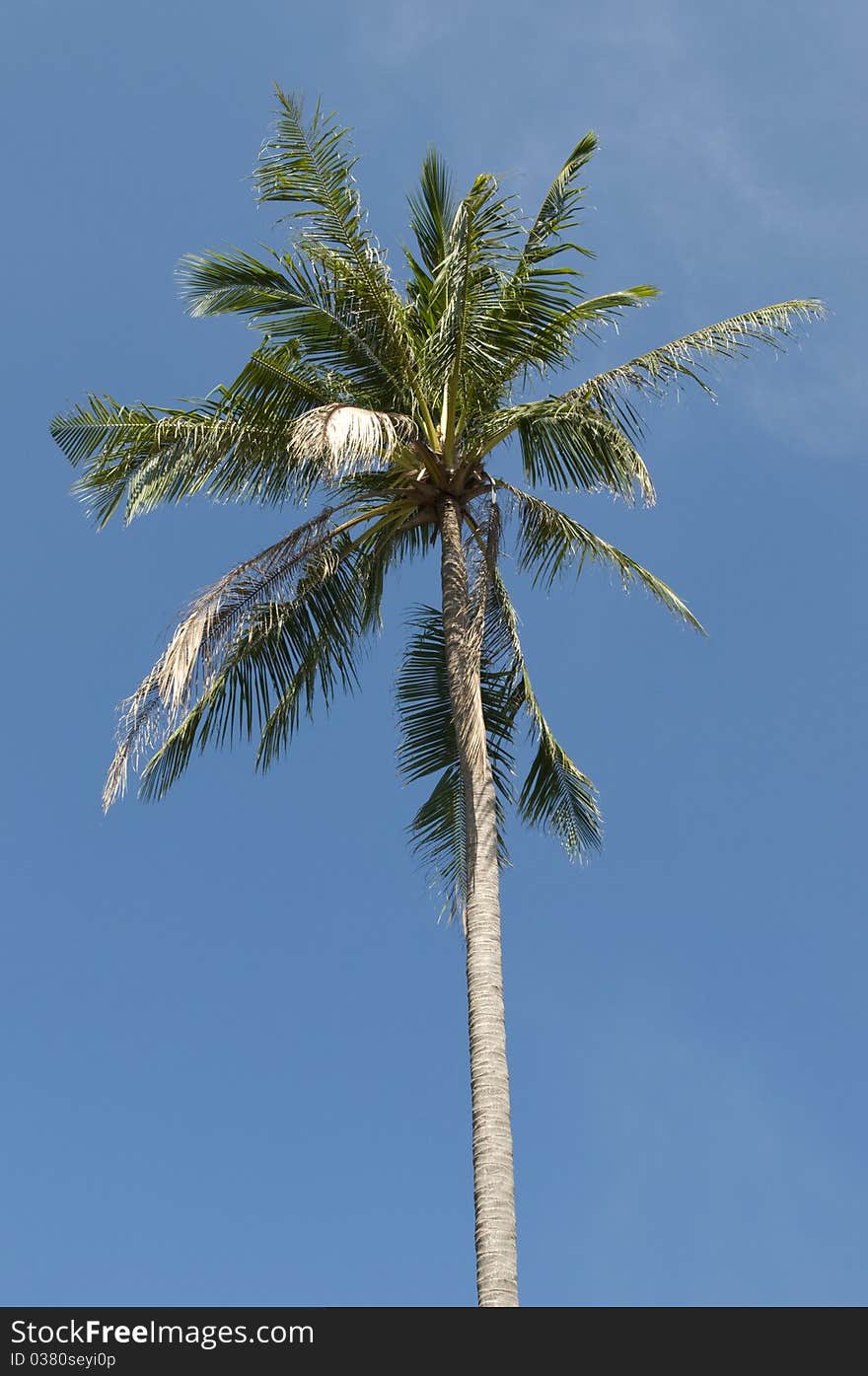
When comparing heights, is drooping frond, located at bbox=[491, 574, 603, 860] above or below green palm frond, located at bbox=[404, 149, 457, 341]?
below

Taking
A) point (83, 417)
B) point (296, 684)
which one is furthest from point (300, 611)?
point (83, 417)

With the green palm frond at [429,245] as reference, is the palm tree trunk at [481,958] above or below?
below

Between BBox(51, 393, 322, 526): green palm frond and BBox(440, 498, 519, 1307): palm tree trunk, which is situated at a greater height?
BBox(51, 393, 322, 526): green palm frond

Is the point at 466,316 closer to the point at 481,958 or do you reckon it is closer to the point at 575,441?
the point at 575,441

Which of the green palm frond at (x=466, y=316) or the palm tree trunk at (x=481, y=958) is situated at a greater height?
the green palm frond at (x=466, y=316)

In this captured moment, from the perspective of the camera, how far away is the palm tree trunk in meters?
10.9

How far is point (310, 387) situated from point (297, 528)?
1330 mm

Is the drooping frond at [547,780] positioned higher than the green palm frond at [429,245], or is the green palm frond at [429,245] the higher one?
the green palm frond at [429,245]

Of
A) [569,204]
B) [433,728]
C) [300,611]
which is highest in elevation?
[569,204]

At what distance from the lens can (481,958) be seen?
39.8 feet

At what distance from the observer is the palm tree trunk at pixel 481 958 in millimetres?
10859
